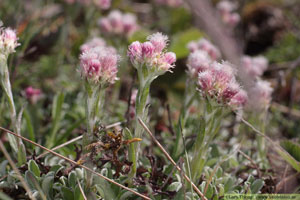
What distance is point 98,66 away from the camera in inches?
47.2

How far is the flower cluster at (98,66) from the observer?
1203mm

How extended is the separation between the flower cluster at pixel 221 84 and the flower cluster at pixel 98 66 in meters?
0.34

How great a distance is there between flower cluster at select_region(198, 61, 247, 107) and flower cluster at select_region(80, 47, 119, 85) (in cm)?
34

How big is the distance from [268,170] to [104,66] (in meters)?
Result: 0.96

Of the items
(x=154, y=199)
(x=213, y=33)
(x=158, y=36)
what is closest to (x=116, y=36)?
(x=158, y=36)

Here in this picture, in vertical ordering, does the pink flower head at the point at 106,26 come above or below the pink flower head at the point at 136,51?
above

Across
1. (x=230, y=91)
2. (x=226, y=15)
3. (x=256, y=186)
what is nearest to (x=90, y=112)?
(x=230, y=91)

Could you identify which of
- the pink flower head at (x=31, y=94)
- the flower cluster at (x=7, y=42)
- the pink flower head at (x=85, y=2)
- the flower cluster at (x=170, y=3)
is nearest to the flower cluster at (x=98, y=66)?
the flower cluster at (x=7, y=42)

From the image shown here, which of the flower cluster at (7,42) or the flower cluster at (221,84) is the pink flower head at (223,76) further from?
the flower cluster at (7,42)

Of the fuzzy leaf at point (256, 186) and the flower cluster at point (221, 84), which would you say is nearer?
the flower cluster at point (221, 84)

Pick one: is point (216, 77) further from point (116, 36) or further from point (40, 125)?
point (116, 36)

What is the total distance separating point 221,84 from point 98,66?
0.45m

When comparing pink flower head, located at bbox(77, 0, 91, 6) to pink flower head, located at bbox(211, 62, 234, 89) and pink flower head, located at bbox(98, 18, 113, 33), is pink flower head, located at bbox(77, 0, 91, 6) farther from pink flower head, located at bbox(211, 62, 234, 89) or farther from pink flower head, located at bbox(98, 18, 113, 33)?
pink flower head, located at bbox(211, 62, 234, 89)

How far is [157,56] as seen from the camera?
124 centimetres
